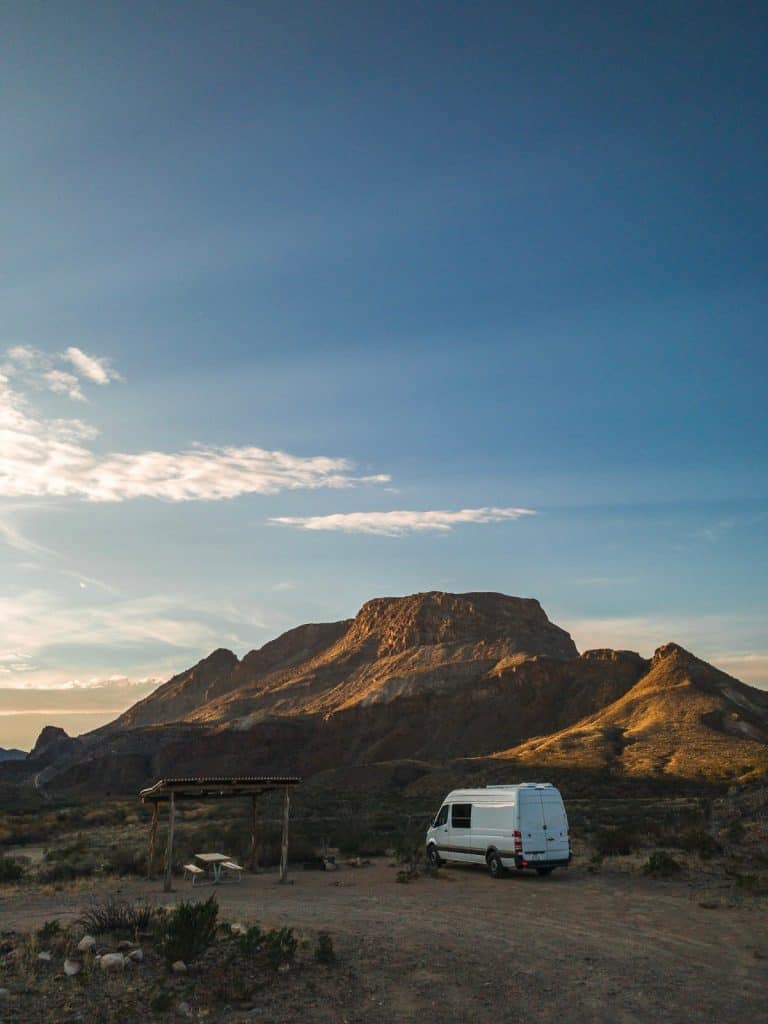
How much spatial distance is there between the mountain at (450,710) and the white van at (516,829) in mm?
36841

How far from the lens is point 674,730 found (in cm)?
6850

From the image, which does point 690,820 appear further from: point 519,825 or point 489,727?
point 489,727

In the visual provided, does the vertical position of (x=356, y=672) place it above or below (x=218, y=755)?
above

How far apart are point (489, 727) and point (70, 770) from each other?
5348cm

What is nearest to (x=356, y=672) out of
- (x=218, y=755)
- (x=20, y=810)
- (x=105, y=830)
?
(x=218, y=755)

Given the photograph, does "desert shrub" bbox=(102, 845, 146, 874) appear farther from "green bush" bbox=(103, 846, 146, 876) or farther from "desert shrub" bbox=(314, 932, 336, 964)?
"desert shrub" bbox=(314, 932, 336, 964)

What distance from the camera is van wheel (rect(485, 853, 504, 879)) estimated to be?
2052cm

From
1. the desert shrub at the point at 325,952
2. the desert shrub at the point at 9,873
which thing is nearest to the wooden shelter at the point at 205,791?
the desert shrub at the point at 9,873

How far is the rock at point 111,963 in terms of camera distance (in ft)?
32.9

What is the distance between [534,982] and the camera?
1031cm

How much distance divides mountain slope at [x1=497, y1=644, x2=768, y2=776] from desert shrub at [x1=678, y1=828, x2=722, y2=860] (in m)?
26.9

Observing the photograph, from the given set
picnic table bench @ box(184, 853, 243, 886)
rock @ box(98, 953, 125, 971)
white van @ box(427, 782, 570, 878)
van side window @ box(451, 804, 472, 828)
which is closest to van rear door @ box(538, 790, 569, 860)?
white van @ box(427, 782, 570, 878)

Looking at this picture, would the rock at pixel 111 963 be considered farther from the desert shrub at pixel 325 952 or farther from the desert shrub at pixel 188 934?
the desert shrub at pixel 325 952

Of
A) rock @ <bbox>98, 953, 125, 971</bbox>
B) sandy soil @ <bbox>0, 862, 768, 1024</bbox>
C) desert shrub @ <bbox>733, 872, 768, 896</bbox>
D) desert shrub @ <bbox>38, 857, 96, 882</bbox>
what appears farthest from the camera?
desert shrub @ <bbox>38, 857, 96, 882</bbox>
